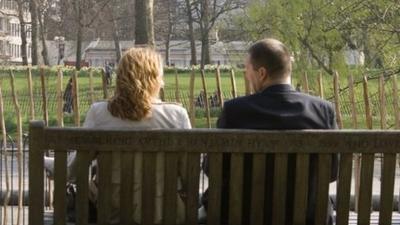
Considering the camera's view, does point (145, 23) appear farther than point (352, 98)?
Yes

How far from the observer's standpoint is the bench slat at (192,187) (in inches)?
146

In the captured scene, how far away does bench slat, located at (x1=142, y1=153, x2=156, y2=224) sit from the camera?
367 centimetres

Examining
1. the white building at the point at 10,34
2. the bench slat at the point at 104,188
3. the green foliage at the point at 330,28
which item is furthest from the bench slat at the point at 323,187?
the white building at the point at 10,34

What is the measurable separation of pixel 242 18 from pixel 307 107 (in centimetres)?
1267

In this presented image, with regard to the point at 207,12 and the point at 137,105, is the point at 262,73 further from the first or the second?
the point at 207,12

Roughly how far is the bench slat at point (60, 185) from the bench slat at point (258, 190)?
2.85 feet

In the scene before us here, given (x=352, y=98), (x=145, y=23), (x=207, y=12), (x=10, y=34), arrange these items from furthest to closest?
(x=10, y=34)
(x=207, y=12)
(x=145, y=23)
(x=352, y=98)

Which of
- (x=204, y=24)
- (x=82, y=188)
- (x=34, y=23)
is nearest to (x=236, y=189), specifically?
(x=82, y=188)

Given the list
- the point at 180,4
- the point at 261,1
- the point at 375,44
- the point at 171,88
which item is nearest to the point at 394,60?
the point at 375,44

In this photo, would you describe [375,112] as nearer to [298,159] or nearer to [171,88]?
[171,88]

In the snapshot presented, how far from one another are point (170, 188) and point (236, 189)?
0.30 metres

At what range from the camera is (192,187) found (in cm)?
372

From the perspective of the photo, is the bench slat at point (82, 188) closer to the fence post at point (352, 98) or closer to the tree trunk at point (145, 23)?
the fence post at point (352, 98)

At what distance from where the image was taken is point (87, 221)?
3.76 m
